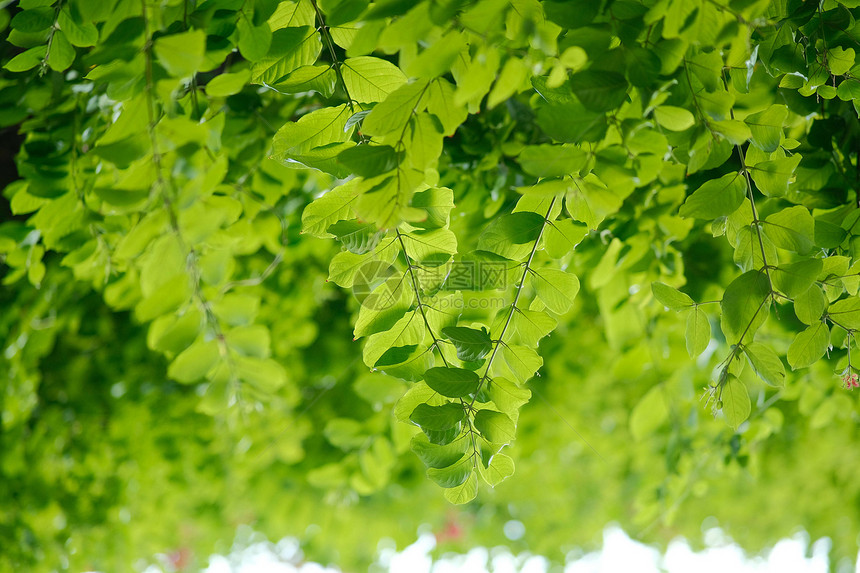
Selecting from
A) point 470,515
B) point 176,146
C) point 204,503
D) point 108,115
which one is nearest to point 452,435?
point 176,146

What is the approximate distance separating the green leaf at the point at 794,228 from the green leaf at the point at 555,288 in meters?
0.23

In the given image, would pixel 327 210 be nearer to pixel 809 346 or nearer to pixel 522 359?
pixel 522 359

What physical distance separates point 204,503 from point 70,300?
1.62 meters

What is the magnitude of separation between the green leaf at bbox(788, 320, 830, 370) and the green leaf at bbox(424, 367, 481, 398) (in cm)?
35

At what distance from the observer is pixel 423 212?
0.51 m

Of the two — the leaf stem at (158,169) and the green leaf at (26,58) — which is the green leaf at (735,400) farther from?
the green leaf at (26,58)

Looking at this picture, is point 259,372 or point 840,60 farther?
point 259,372

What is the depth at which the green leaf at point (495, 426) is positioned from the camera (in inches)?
23.1

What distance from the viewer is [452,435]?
0.60 meters

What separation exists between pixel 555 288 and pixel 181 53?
0.44 meters

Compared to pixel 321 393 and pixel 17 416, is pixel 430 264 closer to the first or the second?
pixel 17 416

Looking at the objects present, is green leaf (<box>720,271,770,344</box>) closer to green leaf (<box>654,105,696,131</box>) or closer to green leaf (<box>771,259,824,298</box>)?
green leaf (<box>771,259,824,298</box>)

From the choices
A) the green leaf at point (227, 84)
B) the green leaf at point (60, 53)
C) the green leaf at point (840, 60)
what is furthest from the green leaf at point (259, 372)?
the green leaf at point (840, 60)

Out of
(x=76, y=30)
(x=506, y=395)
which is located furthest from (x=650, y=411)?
(x=76, y=30)
